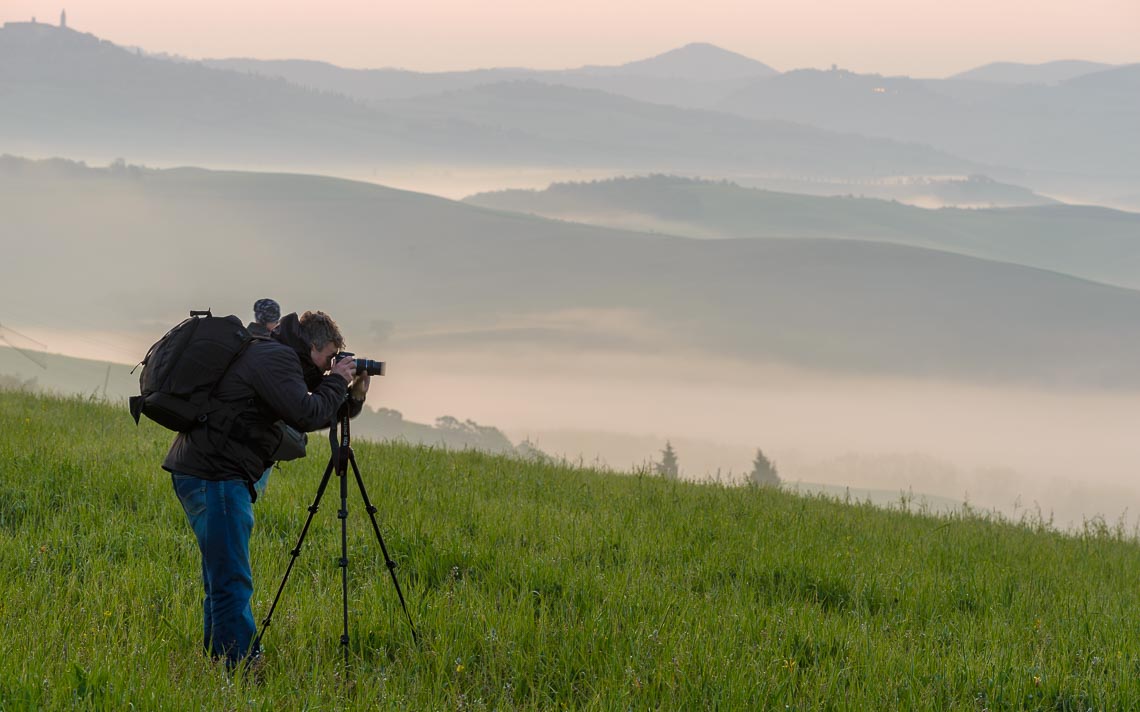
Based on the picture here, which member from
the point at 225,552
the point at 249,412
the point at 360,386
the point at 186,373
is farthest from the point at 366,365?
the point at 225,552

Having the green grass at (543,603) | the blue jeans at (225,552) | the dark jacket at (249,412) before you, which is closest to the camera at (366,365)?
the dark jacket at (249,412)

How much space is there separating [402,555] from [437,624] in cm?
188

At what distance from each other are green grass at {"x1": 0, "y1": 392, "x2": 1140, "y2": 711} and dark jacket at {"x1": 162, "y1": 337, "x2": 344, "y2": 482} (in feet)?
4.01

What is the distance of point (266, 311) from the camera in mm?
7559

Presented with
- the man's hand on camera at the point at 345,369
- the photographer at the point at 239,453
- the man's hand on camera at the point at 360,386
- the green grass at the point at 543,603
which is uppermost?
the man's hand on camera at the point at 345,369

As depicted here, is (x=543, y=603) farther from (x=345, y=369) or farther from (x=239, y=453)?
(x=239, y=453)

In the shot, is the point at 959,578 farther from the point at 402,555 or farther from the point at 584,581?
the point at 402,555

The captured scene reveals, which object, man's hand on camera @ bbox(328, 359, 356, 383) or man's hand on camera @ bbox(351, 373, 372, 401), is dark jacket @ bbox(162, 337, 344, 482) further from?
man's hand on camera @ bbox(351, 373, 372, 401)

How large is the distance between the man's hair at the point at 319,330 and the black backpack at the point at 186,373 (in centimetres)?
41

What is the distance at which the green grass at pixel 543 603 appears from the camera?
622cm

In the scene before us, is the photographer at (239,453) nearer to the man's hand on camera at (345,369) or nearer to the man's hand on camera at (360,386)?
the man's hand on camera at (345,369)

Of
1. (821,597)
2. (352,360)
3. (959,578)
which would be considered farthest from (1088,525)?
(352,360)

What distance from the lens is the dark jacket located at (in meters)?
6.04

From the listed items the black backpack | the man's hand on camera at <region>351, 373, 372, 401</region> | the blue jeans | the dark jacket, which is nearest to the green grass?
the blue jeans
